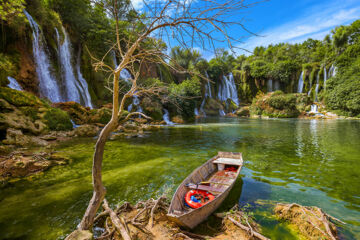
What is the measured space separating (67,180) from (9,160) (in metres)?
2.47

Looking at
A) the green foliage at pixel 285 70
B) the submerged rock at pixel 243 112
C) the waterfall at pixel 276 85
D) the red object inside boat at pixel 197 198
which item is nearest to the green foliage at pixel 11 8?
the red object inside boat at pixel 197 198

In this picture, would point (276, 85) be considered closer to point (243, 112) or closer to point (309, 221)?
point (243, 112)

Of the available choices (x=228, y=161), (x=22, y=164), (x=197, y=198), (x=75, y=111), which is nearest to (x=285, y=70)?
(x=228, y=161)

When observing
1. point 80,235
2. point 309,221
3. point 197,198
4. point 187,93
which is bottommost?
point 309,221

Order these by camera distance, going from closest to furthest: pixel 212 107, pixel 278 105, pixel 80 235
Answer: pixel 80 235 → pixel 278 105 → pixel 212 107

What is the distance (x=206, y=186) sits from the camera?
4773 millimetres

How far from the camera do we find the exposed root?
3179 millimetres

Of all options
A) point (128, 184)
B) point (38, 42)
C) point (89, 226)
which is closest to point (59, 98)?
point (38, 42)

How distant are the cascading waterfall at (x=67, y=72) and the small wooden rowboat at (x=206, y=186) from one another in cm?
1725

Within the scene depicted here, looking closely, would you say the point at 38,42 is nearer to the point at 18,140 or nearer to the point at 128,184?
the point at 18,140

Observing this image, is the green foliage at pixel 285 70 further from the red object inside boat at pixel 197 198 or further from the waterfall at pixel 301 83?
the red object inside boat at pixel 197 198

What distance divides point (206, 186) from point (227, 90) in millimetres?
46126

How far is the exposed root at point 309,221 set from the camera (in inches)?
125

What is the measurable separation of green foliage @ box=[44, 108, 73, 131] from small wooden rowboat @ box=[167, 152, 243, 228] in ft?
40.4
